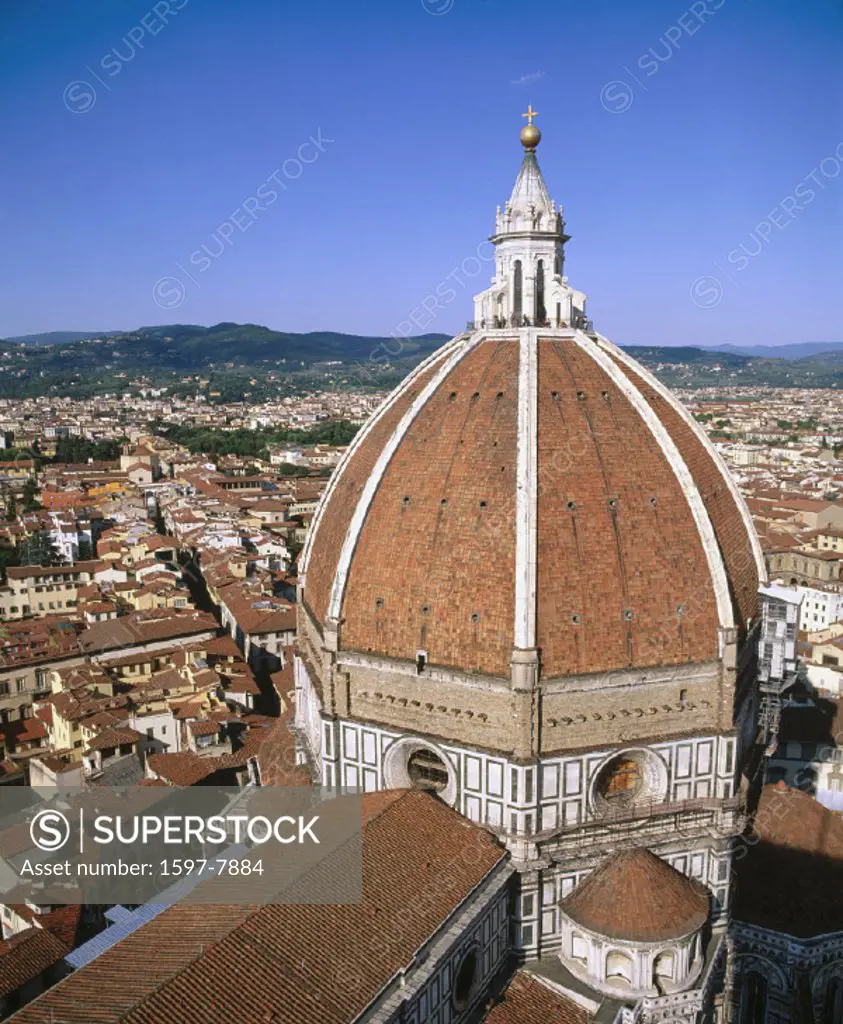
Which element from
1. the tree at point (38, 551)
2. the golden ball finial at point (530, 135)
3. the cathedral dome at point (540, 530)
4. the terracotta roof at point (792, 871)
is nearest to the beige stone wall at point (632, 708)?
the cathedral dome at point (540, 530)

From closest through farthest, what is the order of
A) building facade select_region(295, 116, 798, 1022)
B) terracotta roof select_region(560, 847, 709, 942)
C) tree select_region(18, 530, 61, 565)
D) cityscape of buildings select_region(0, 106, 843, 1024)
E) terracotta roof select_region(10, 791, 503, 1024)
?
terracotta roof select_region(10, 791, 503, 1024)
cityscape of buildings select_region(0, 106, 843, 1024)
terracotta roof select_region(560, 847, 709, 942)
building facade select_region(295, 116, 798, 1022)
tree select_region(18, 530, 61, 565)

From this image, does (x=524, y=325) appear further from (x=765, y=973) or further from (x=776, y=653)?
(x=765, y=973)

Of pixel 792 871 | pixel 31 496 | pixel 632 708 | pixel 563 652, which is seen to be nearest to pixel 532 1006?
pixel 632 708

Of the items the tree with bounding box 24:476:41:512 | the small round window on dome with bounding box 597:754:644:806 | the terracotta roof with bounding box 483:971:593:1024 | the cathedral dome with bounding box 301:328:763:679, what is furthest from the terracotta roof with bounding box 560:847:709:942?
the tree with bounding box 24:476:41:512

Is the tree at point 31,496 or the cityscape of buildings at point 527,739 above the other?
the cityscape of buildings at point 527,739

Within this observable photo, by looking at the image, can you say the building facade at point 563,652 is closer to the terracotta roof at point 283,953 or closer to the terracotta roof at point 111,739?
the terracotta roof at point 283,953

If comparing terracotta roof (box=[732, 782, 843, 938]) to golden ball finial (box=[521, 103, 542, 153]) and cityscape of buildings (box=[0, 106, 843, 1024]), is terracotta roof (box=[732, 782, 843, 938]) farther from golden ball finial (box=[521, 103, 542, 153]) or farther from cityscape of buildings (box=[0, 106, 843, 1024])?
golden ball finial (box=[521, 103, 542, 153])

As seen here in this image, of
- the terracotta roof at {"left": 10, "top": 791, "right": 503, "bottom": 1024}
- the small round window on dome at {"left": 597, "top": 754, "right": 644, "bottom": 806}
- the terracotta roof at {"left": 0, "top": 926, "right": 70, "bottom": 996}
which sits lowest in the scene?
the terracotta roof at {"left": 0, "top": 926, "right": 70, "bottom": 996}
